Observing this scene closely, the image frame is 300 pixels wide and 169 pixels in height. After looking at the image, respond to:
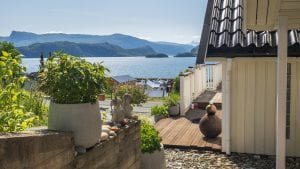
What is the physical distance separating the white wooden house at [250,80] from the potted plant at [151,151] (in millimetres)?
1513

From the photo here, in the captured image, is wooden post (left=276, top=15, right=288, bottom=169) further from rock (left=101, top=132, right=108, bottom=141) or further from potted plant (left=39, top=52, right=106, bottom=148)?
potted plant (left=39, top=52, right=106, bottom=148)

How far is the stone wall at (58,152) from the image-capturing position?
91.4 inches

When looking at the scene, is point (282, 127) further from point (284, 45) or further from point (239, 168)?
point (239, 168)

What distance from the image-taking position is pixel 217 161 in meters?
7.18

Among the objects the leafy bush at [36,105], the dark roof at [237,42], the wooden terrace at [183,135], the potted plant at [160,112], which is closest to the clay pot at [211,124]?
the wooden terrace at [183,135]

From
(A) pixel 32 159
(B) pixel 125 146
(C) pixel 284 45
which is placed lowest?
(B) pixel 125 146

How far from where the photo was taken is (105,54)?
16950cm

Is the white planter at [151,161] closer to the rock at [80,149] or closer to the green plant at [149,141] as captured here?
the green plant at [149,141]

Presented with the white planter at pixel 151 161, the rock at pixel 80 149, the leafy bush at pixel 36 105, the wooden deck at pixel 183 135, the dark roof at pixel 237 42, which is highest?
the dark roof at pixel 237 42

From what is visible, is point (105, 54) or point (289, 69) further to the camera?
point (105, 54)

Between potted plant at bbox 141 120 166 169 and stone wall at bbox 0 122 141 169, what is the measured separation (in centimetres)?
120

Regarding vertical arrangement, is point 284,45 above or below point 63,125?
above

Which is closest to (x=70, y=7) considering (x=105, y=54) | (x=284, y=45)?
(x=284, y=45)

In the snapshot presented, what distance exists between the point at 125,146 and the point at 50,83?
1.30 m
